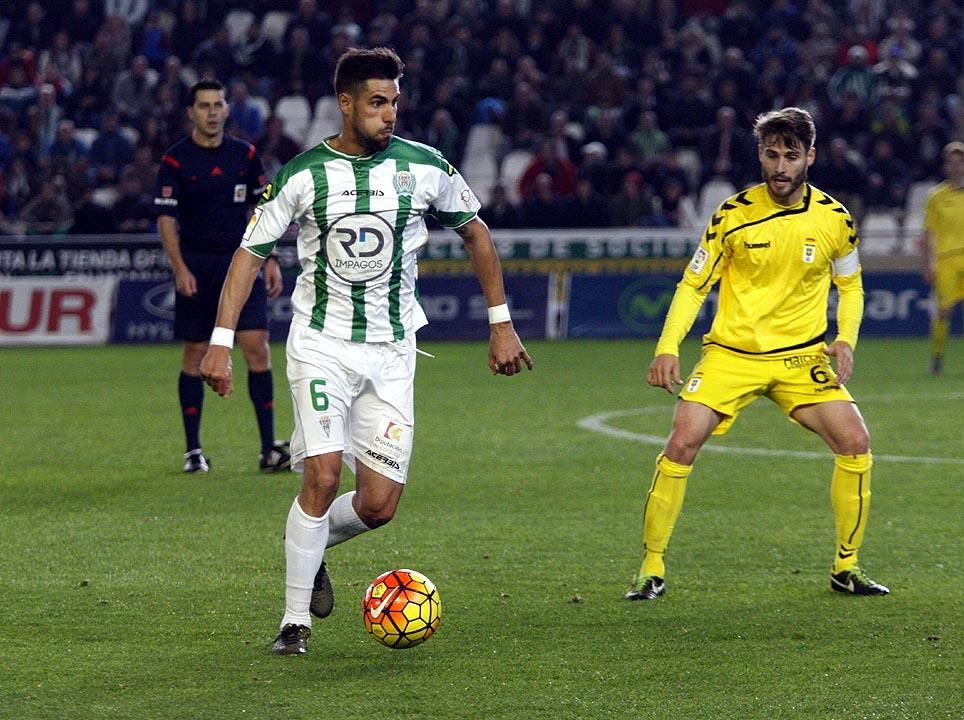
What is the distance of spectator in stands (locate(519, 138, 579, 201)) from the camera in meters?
22.8

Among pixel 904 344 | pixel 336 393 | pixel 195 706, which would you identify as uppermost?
pixel 336 393

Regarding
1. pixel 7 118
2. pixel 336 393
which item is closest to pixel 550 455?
pixel 336 393

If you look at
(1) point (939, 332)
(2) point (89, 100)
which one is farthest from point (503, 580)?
(2) point (89, 100)

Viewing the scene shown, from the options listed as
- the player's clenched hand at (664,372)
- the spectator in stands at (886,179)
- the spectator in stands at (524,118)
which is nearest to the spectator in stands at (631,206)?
the spectator in stands at (524,118)

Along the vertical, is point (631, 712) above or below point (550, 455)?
above

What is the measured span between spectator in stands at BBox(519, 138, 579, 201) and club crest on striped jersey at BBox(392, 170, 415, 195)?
17.1m

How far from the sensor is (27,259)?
67.7 ft

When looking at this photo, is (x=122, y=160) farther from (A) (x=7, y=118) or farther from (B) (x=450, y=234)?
(B) (x=450, y=234)

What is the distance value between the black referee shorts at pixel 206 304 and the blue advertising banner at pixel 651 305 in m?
11.4

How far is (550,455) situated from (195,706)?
6094mm

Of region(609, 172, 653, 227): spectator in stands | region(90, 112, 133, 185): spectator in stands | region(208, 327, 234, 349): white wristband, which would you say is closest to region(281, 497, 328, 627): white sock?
region(208, 327, 234, 349): white wristband

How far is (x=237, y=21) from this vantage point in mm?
27734

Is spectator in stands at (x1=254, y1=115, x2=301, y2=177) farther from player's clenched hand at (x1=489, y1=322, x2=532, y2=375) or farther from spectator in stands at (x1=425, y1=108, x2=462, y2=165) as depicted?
player's clenched hand at (x1=489, y1=322, x2=532, y2=375)

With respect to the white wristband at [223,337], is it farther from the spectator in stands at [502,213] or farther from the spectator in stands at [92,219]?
the spectator in stands at [92,219]
